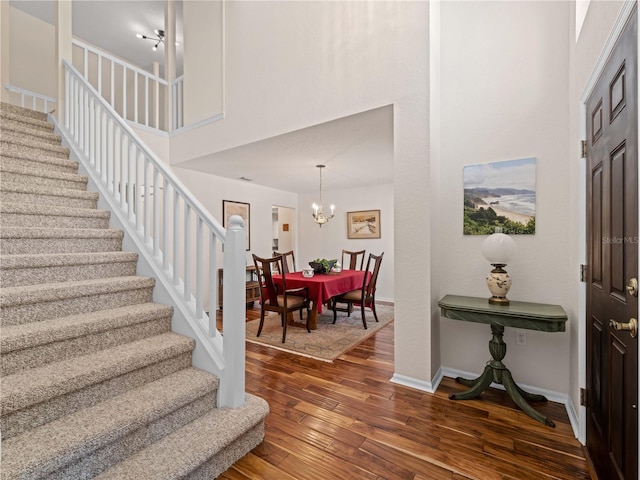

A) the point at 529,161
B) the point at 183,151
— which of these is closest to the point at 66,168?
the point at 183,151

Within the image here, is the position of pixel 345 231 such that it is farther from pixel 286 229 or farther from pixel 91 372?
pixel 91 372

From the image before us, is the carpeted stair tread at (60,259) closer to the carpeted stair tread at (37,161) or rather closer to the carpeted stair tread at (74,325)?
the carpeted stair tread at (74,325)

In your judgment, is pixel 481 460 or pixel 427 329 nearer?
pixel 481 460

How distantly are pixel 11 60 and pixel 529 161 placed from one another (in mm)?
7155

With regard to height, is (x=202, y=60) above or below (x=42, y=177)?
above

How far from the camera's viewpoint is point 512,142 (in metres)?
2.39

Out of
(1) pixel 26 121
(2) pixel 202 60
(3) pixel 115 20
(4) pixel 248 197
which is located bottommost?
(4) pixel 248 197

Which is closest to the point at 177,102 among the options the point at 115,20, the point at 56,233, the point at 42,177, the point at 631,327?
the point at 115,20

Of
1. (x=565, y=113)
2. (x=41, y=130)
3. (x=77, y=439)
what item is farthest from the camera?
(x=41, y=130)

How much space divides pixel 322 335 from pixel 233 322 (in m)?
2.17

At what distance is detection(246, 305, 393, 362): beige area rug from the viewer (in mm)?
3221

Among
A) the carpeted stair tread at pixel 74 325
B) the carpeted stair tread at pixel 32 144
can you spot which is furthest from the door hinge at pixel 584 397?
the carpeted stair tread at pixel 32 144

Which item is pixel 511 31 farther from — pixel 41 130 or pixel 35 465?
pixel 41 130

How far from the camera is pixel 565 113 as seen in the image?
2.21 metres
